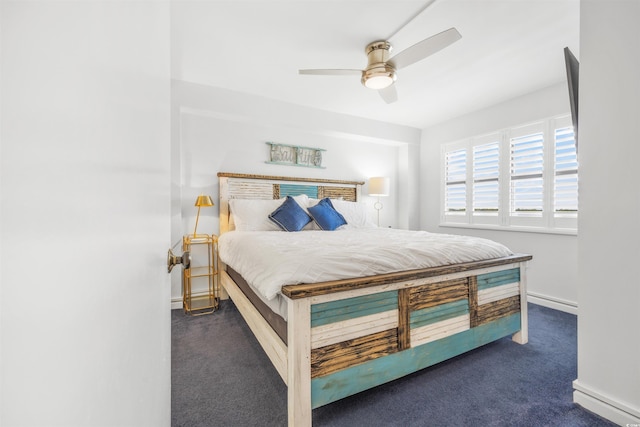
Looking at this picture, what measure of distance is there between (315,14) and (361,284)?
79.0 inches

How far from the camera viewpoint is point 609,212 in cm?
148

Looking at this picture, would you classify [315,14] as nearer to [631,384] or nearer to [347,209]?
[347,209]

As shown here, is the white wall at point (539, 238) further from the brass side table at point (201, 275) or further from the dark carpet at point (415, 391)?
the brass side table at point (201, 275)

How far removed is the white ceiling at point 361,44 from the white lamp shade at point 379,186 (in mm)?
1269

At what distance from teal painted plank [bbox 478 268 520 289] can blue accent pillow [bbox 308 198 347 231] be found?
5.82 ft

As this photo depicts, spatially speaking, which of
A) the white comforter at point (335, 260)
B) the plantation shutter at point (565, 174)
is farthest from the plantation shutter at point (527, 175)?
the white comforter at point (335, 260)

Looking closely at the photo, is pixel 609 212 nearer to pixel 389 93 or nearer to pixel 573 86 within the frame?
pixel 573 86

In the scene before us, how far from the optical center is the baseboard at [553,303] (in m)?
2.98

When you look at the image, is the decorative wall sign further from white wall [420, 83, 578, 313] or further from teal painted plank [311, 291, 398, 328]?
teal painted plank [311, 291, 398, 328]

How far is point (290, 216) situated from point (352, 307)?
1.96 metres

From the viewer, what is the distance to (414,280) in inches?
66.7

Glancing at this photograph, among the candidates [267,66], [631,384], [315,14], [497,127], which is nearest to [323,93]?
[267,66]

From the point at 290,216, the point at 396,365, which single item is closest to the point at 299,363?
the point at 396,365

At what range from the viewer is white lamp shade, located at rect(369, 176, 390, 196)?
4.42 metres
